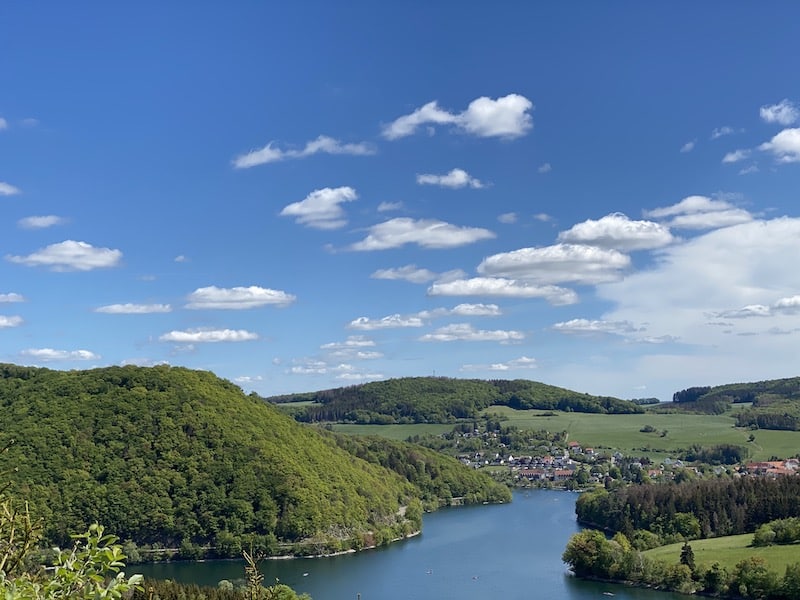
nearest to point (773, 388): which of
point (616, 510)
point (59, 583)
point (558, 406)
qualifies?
point (558, 406)

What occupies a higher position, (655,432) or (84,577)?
(84,577)

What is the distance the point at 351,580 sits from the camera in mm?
55750

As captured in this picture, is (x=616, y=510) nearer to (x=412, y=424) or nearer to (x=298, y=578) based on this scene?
(x=298, y=578)

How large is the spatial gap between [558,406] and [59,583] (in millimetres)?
180386

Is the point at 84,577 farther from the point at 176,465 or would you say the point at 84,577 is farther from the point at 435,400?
the point at 435,400

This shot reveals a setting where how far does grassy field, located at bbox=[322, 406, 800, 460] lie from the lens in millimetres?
125250

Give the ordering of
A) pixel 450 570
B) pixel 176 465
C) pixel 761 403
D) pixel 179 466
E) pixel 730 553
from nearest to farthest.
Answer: pixel 730 553 < pixel 450 570 < pixel 179 466 < pixel 176 465 < pixel 761 403

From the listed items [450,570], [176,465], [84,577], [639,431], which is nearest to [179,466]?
[176,465]

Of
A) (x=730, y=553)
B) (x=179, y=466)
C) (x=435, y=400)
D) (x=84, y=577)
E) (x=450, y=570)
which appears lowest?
(x=450, y=570)

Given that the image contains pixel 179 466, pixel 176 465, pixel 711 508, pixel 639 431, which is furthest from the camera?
pixel 639 431

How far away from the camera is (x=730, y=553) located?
174 feet

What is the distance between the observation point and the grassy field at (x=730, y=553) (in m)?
49.0

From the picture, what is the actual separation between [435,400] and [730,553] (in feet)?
412

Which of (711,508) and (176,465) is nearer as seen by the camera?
(711,508)
